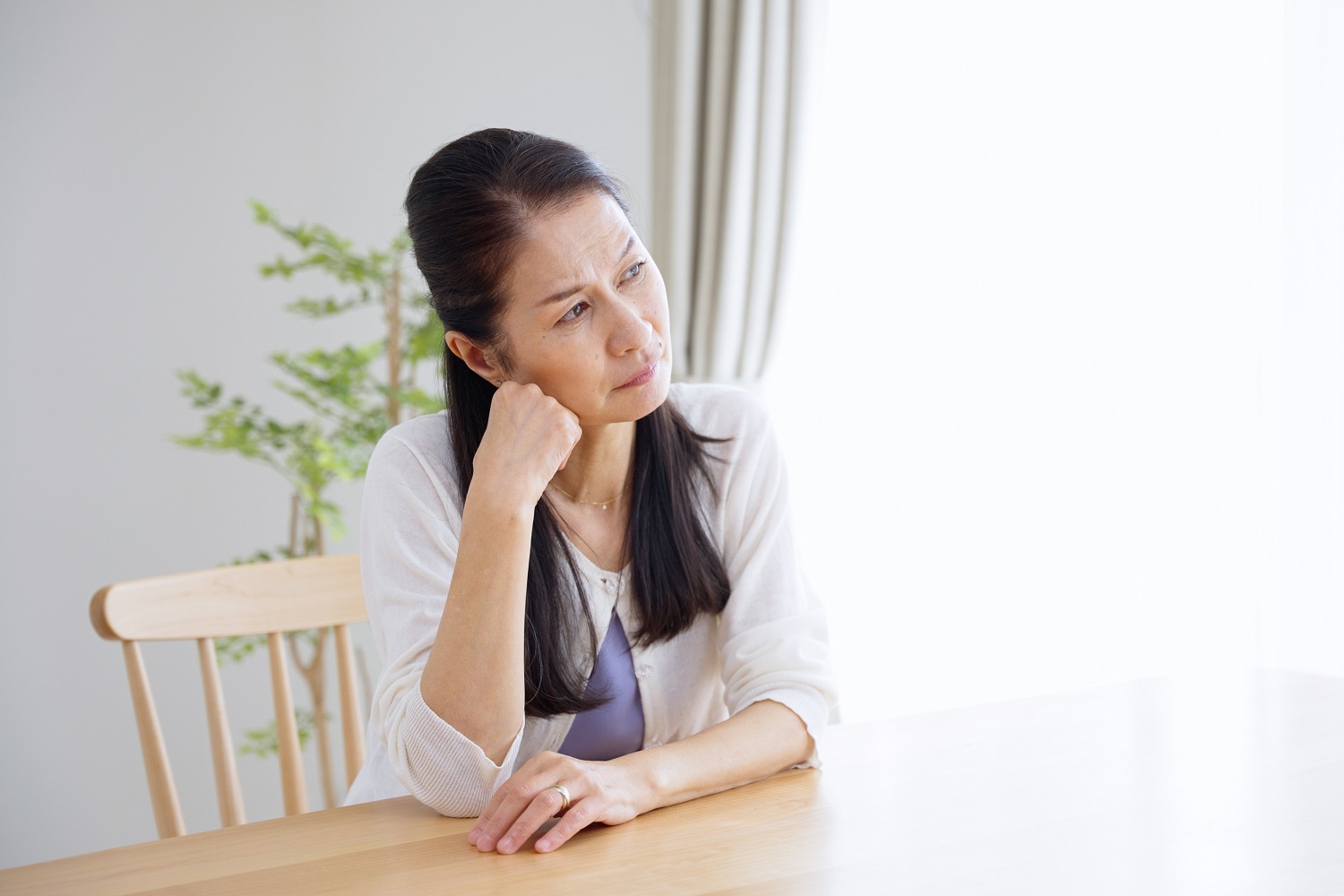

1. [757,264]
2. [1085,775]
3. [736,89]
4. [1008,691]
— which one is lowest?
[1008,691]

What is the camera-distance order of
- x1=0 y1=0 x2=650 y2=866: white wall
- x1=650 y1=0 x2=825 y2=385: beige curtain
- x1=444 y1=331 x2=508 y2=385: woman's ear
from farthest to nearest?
x1=0 y1=0 x2=650 y2=866: white wall → x1=650 y1=0 x2=825 y2=385: beige curtain → x1=444 y1=331 x2=508 y2=385: woman's ear

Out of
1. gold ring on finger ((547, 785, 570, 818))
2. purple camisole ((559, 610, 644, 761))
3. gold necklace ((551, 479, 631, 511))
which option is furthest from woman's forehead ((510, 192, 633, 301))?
gold ring on finger ((547, 785, 570, 818))

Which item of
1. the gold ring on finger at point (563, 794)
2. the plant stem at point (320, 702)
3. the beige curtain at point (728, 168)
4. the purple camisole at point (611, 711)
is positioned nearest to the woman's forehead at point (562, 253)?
the purple camisole at point (611, 711)

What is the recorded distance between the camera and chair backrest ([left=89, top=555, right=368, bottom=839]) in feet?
4.67

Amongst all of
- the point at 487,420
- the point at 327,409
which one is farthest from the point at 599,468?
the point at 327,409

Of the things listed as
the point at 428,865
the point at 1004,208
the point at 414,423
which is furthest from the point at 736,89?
the point at 428,865

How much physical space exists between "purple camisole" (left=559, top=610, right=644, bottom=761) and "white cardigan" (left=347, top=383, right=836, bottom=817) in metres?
0.01

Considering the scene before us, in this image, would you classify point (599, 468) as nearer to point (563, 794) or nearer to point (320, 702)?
point (563, 794)

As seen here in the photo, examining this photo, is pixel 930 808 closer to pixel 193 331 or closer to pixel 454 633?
pixel 454 633

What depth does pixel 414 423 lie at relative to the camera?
1.51 meters

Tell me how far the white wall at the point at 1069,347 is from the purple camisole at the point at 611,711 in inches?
42.1

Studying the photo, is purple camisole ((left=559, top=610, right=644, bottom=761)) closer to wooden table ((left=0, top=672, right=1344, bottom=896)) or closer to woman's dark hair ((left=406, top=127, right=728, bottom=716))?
woman's dark hair ((left=406, top=127, right=728, bottom=716))

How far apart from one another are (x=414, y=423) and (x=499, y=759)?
509 millimetres

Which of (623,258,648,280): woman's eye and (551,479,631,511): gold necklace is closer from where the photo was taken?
(623,258,648,280): woman's eye
